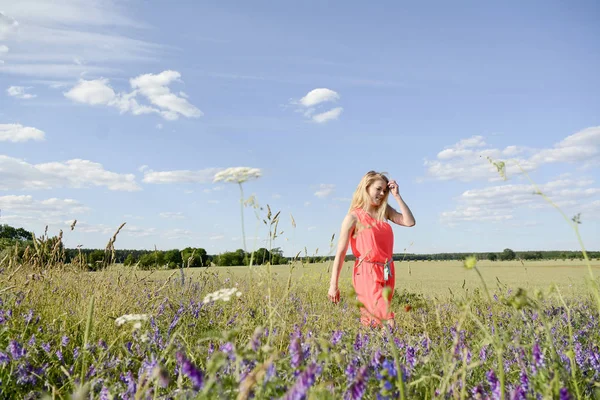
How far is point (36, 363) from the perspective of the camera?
2381 millimetres

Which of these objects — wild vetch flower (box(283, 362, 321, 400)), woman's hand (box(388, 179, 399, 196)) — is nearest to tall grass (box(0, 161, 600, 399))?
wild vetch flower (box(283, 362, 321, 400))

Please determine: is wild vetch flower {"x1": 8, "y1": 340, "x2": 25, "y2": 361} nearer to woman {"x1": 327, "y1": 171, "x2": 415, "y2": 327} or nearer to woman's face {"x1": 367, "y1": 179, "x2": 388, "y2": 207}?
woman {"x1": 327, "y1": 171, "x2": 415, "y2": 327}

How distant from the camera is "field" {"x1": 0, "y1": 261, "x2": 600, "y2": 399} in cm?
135

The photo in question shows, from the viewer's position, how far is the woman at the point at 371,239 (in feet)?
15.7

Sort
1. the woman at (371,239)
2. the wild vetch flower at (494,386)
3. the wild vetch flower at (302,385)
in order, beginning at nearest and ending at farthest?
the wild vetch flower at (302,385) → the wild vetch flower at (494,386) → the woman at (371,239)

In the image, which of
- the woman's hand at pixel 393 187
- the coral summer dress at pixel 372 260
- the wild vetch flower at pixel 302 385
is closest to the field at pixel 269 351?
the wild vetch flower at pixel 302 385

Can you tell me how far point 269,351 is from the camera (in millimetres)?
1516

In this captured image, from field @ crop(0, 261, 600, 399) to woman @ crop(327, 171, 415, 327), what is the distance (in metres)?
0.52

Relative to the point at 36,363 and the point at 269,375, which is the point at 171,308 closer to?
the point at 36,363

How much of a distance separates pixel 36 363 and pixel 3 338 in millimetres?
774

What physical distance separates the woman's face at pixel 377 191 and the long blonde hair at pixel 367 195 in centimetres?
4

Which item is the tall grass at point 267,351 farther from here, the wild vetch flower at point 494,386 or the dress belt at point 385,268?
the dress belt at point 385,268

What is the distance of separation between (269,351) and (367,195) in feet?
12.4

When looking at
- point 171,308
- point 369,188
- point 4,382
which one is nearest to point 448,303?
point 369,188
